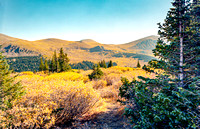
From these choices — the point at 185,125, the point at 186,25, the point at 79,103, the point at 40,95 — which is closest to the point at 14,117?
the point at 40,95

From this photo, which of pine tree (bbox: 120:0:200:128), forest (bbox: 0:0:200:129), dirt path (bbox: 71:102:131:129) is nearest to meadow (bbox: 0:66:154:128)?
forest (bbox: 0:0:200:129)

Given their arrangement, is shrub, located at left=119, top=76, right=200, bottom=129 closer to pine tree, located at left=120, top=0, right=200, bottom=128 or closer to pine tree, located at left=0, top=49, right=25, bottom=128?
pine tree, located at left=120, top=0, right=200, bottom=128

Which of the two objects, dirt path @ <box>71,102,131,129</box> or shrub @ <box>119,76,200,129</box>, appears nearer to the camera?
shrub @ <box>119,76,200,129</box>

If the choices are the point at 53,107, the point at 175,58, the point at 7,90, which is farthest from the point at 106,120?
the point at 7,90

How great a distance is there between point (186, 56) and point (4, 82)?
690 centimetres

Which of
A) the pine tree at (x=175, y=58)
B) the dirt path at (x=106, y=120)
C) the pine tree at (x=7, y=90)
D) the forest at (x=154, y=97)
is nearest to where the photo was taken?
the forest at (x=154, y=97)

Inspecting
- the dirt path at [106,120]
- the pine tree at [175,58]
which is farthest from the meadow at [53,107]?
the pine tree at [175,58]

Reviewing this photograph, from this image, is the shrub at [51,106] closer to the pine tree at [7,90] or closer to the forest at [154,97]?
the forest at [154,97]

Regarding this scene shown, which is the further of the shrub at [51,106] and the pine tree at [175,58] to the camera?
Result: the shrub at [51,106]

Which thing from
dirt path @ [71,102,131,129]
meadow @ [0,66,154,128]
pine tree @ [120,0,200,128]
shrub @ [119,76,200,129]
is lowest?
dirt path @ [71,102,131,129]

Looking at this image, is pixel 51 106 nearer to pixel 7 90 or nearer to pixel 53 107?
pixel 53 107

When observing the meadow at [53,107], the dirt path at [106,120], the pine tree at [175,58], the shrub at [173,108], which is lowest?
the dirt path at [106,120]

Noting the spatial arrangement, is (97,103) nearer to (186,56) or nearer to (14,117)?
(14,117)

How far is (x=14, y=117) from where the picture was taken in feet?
11.4
